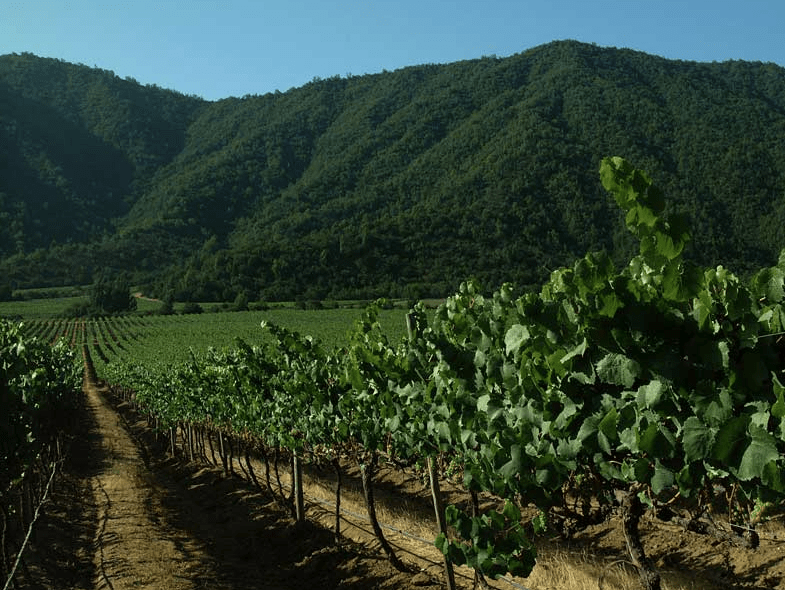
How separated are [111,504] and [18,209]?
152803 mm

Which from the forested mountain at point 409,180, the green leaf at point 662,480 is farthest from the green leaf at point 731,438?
the forested mountain at point 409,180

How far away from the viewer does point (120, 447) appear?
72.3 feet

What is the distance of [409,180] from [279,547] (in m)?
111

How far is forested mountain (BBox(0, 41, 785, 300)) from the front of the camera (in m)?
80.7

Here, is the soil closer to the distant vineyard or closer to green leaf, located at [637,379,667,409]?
green leaf, located at [637,379,667,409]

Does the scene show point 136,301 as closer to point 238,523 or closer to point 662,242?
point 238,523

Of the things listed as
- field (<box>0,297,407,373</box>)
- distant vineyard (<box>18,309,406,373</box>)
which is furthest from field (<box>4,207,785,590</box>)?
distant vineyard (<box>18,309,406,373</box>)

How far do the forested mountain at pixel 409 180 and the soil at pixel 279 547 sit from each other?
52.7 m

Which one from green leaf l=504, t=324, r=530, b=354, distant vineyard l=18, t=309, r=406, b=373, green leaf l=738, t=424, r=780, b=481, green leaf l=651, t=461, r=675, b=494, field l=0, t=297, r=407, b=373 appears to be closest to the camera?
green leaf l=738, t=424, r=780, b=481

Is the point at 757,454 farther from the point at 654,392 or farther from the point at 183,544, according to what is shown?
the point at 183,544

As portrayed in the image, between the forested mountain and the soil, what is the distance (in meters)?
52.7

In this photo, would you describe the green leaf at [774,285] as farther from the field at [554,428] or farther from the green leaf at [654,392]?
the green leaf at [654,392]

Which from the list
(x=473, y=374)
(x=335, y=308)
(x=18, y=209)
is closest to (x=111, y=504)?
(x=473, y=374)

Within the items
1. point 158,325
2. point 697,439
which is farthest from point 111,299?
point 697,439
